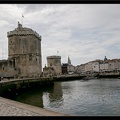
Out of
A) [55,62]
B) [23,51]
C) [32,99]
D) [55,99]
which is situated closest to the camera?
[55,99]

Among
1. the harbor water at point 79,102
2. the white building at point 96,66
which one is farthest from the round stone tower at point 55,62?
the white building at point 96,66

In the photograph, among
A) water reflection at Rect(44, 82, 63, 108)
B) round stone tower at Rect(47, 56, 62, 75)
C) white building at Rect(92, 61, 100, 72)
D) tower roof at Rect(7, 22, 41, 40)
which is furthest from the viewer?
white building at Rect(92, 61, 100, 72)

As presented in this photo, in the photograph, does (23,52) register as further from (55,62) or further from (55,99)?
(55,62)

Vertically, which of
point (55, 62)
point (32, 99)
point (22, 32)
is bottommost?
point (32, 99)

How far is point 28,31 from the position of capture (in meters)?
45.9

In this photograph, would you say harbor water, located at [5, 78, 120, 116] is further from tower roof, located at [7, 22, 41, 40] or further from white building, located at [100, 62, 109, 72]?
white building, located at [100, 62, 109, 72]

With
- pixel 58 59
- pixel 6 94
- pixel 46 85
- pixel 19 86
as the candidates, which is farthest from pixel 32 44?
pixel 58 59

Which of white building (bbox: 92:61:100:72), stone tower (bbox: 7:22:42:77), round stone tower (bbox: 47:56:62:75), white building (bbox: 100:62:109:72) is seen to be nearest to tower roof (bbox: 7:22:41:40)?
stone tower (bbox: 7:22:42:77)

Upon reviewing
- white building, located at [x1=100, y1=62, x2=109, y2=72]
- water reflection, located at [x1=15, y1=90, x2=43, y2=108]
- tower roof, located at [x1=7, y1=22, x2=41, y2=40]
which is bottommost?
water reflection, located at [x1=15, y1=90, x2=43, y2=108]

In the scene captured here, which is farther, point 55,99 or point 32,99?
point 32,99

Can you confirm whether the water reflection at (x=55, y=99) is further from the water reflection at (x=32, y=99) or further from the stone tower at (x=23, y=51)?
the stone tower at (x=23, y=51)

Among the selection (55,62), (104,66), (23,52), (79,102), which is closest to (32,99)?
(79,102)

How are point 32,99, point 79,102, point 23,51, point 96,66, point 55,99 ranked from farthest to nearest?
point 96,66 < point 23,51 < point 32,99 < point 55,99 < point 79,102

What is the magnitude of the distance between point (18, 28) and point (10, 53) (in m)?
5.75
